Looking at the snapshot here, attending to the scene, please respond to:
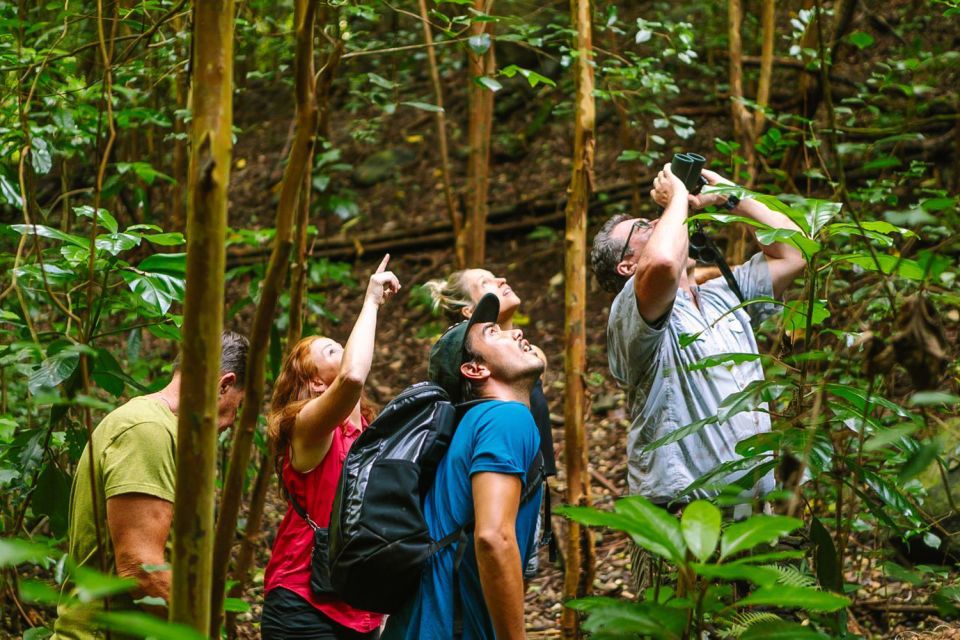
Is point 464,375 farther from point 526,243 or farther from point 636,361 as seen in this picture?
point 526,243

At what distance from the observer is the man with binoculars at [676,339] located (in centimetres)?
282

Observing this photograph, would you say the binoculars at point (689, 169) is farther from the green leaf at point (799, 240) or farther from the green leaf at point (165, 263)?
the green leaf at point (165, 263)

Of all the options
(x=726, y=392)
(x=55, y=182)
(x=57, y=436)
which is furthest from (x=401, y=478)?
(x=55, y=182)

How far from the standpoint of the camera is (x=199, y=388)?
1236 mm

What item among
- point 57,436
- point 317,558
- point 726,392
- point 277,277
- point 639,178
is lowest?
point 317,558

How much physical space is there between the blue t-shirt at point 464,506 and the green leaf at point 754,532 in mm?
1029

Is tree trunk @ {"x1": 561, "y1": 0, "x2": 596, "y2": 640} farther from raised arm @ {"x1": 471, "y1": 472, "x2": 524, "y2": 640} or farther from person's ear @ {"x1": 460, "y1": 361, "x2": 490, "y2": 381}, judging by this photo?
raised arm @ {"x1": 471, "y1": 472, "x2": 524, "y2": 640}

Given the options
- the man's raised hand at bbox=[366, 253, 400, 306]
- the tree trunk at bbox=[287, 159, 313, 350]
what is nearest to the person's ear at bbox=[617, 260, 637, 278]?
the man's raised hand at bbox=[366, 253, 400, 306]

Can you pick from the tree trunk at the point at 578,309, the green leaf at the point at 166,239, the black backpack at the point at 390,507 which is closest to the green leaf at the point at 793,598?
the black backpack at the point at 390,507

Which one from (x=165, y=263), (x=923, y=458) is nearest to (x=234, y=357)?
(x=165, y=263)

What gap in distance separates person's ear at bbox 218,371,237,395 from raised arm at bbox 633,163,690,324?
1284mm

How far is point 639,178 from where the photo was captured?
820cm

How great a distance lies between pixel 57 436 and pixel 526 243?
18.3 feet

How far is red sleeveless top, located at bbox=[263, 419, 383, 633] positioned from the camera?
9.78 ft
